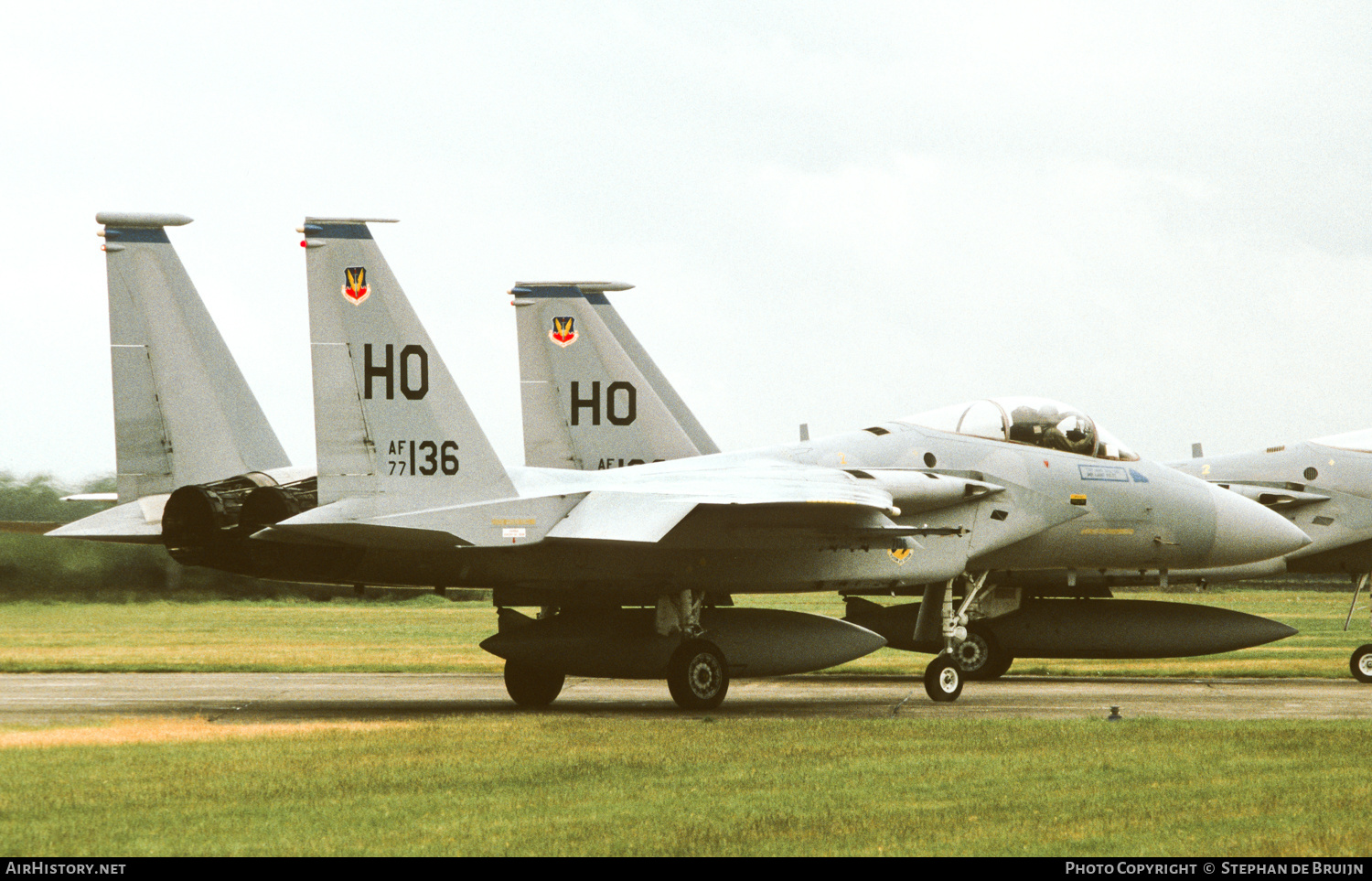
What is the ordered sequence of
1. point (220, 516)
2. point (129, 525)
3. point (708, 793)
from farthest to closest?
1. point (129, 525)
2. point (220, 516)
3. point (708, 793)

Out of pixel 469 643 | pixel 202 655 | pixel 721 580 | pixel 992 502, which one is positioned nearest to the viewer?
pixel 721 580

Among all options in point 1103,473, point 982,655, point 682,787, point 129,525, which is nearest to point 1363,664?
point 982,655

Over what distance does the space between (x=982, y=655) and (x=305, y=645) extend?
12863 millimetres

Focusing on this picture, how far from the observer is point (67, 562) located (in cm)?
2753

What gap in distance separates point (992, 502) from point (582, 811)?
9038 millimetres


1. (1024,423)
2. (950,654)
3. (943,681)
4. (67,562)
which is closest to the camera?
(943,681)

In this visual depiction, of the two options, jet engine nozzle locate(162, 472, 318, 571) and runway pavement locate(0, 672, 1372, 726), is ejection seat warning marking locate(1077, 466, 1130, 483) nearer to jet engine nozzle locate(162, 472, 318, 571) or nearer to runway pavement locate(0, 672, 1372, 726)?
runway pavement locate(0, 672, 1372, 726)

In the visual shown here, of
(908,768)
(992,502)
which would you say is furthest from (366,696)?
(908,768)

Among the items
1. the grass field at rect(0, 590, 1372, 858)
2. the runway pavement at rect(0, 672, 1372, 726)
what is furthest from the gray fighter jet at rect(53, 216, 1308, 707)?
the grass field at rect(0, 590, 1372, 858)

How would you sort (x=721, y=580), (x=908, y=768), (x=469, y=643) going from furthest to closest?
(x=469, y=643) < (x=721, y=580) < (x=908, y=768)

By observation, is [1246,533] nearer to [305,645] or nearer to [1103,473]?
[1103,473]

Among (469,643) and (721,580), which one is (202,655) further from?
(721,580)

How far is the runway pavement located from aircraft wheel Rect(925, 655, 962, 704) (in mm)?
162
